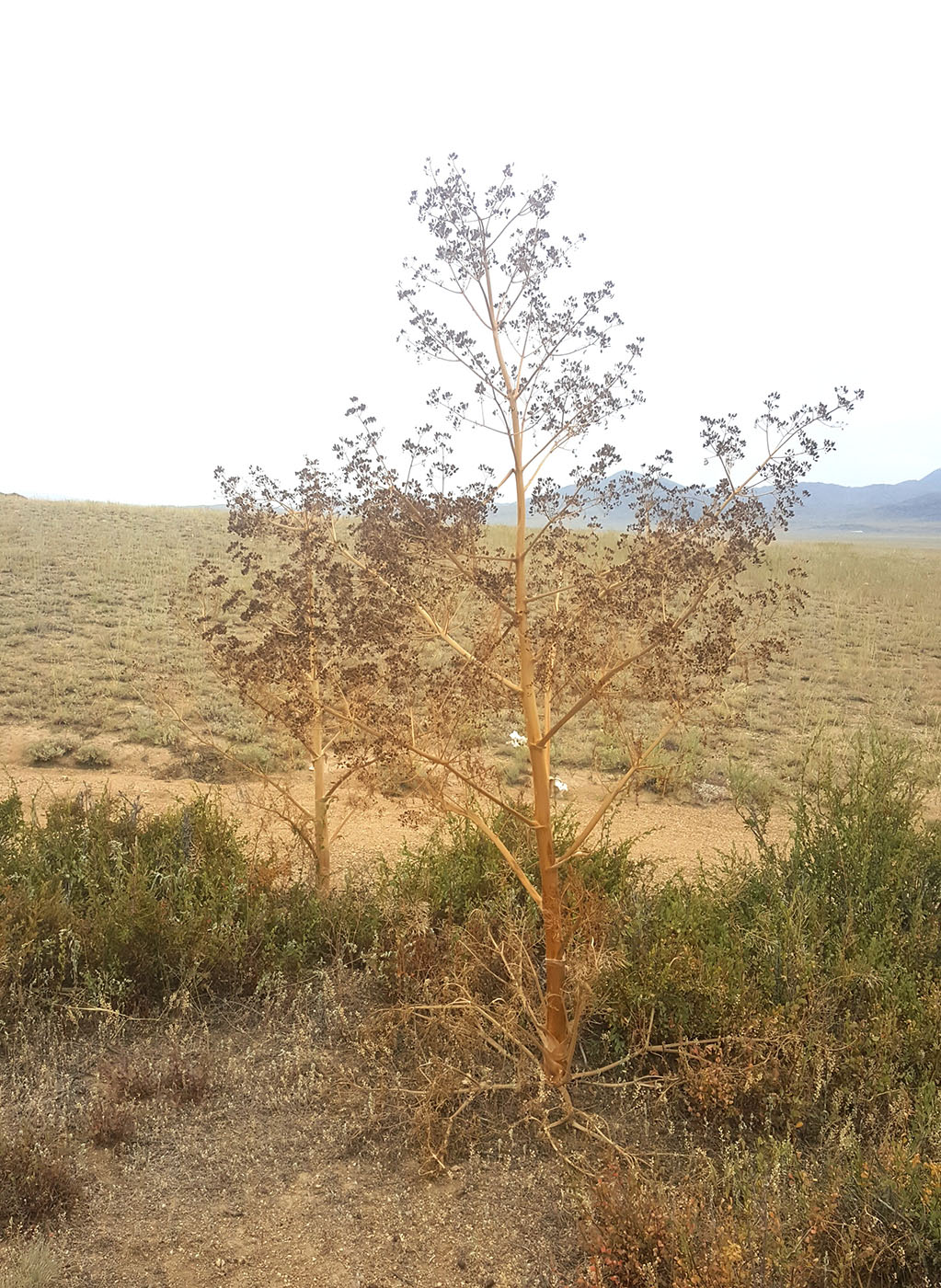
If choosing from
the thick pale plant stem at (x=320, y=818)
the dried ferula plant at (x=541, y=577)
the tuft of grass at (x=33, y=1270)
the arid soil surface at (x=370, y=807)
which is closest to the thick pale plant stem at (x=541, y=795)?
the dried ferula plant at (x=541, y=577)

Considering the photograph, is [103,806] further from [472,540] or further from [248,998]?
[472,540]

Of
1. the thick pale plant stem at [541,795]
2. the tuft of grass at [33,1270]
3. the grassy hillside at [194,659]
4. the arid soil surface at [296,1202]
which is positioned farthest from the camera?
the grassy hillside at [194,659]

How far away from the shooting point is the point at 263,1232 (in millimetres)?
3209

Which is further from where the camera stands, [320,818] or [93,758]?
[93,758]

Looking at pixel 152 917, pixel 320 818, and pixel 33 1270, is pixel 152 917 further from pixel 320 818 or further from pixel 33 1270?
pixel 33 1270

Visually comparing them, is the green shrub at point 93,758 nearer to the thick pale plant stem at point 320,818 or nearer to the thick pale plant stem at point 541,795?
the thick pale plant stem at point 320,818

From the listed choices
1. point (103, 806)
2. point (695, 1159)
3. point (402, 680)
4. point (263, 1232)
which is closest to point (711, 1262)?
point (695, 1159)

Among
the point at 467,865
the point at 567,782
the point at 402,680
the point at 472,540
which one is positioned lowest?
the point at 567,782

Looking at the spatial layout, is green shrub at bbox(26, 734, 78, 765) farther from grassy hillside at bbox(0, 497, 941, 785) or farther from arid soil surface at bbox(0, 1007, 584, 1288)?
arid soil surface at bbox(0, 1007, 584, 1288)

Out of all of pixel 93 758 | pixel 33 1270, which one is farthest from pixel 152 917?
pixel 93 758

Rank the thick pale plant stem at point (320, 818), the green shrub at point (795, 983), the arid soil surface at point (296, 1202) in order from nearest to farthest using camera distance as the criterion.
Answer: the arid soil surface at point (296, 1202) < the green shrub at point (795, 983) < the thick pale plant stem at point (320, 818)

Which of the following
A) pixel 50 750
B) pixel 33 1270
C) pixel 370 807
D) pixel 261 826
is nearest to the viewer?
pixel 33 1270

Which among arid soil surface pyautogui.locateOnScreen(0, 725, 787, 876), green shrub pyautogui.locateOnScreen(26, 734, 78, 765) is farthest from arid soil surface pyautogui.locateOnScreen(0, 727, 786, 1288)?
green shrub pyautogui.locateOnScreen(26, 734, 78, 765)

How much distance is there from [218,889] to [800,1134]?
3300mm
